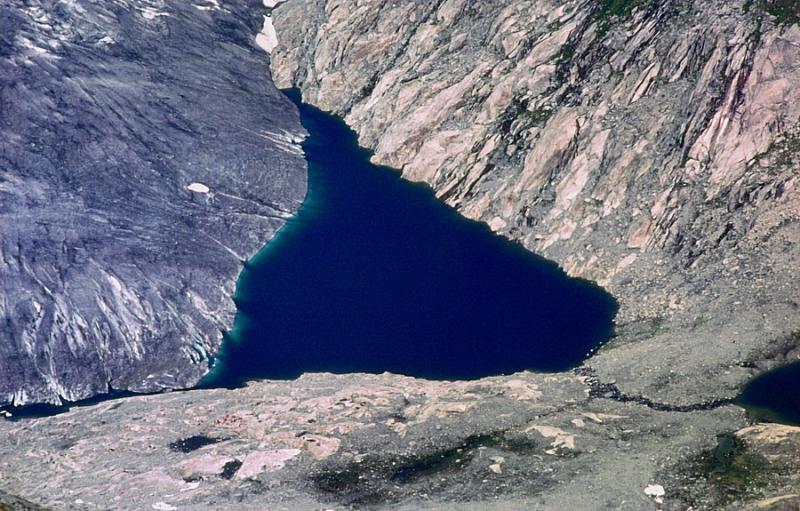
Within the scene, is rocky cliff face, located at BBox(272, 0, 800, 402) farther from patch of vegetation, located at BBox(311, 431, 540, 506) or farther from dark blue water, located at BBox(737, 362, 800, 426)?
patch of vegetation, located at BBox(311, 431, 540, 506)

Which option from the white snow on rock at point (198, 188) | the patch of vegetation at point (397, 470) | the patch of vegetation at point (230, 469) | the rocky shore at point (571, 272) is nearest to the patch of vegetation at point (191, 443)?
the rocky shore at point (571, 272)

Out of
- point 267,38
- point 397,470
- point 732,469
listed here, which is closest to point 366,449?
point 397,470

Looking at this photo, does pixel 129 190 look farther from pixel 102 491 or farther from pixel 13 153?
pixel 102 491

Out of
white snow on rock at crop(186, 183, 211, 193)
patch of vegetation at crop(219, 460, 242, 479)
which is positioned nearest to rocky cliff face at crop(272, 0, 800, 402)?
white snow on rock at crop(186, 183, 211, 193)

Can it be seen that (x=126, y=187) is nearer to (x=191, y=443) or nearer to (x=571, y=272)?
(x=191, y=443)

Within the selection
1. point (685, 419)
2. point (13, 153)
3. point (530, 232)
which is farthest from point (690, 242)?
point (13, 153)
